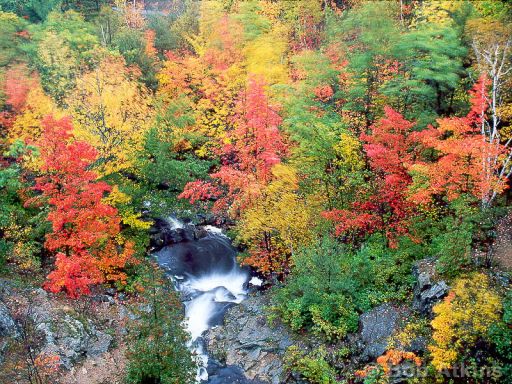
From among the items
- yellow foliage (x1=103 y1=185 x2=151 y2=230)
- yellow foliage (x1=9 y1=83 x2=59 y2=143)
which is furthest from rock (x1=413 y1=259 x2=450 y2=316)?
yellow foliage (x1=9 y1=83 x2=59 y2=143)

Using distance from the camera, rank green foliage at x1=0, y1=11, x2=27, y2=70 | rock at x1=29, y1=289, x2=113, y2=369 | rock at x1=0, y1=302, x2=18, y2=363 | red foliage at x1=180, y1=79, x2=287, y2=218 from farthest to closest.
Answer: green foliage at x1=0, y1=11, x2=27, y2=70 → red foliage at x1=180, y1=79, x2=287, y2=218 → rock at x1=29, y1=289, x2=113, y2=369 → rock at x1=0, y1=302, x2=18, y2=363

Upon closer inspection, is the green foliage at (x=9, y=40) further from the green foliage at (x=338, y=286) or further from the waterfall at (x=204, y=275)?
the green foliage at (x=338, y=286)

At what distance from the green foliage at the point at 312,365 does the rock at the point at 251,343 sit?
644 mm

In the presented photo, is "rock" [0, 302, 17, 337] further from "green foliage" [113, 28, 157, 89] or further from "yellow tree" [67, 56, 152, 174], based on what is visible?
"green foliage" [113, 28, 157, 89]

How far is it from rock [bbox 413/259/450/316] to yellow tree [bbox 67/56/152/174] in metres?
17.2

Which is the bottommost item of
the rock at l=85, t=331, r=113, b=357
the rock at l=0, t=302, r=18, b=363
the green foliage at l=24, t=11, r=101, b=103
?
the rock at l=85, t=331, r=113, b=357

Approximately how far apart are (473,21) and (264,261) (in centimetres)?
1842

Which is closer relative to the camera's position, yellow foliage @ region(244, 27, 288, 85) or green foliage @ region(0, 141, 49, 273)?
green foliage @ region(0, 141, 49, 273)

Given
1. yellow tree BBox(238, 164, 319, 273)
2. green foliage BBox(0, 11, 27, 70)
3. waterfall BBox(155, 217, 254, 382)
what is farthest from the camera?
green foliage BBox(0, 11, 27, 70)

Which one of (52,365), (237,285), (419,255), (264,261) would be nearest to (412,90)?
(419,255)

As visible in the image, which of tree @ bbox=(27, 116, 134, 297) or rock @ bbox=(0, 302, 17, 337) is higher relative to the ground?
tree @ bbox=(27, 116, 134, 297)

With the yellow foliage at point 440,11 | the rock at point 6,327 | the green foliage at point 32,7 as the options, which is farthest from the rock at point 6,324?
the yellow foliage at point 440,11

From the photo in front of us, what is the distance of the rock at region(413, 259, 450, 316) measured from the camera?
658 inches

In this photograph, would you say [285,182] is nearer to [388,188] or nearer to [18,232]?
[388,188]
